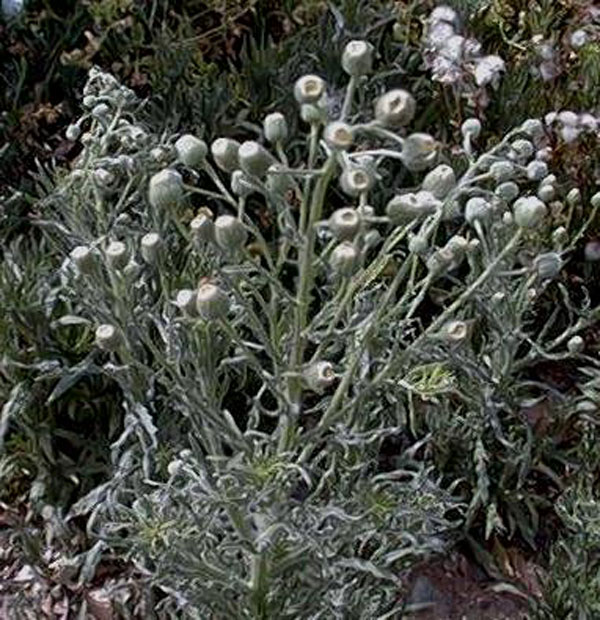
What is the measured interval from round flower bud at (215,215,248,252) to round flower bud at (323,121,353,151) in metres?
0.15

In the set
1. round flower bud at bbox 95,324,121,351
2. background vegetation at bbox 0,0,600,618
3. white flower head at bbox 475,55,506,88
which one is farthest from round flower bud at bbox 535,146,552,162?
round flower bud at bbox 95,324,121,351

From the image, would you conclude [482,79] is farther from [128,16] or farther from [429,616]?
[429,616]

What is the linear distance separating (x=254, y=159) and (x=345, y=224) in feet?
0.43

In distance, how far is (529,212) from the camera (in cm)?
156

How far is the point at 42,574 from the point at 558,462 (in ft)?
3.19

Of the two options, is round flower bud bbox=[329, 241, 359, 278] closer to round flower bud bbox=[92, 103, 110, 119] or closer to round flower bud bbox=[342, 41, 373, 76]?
round flower bud bbox=[342, 41, 373, 76]

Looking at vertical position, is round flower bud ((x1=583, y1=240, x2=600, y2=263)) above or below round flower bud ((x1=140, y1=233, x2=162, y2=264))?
below

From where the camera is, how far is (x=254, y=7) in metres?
3.21

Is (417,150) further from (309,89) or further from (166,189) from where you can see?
(166,189)

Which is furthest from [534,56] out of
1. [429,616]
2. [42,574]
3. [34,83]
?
[42,574]

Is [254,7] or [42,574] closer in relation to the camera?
[42,574]

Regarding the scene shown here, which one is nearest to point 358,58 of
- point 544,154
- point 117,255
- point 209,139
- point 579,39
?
point 117,255

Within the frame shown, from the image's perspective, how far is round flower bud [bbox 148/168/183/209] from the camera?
1.50m

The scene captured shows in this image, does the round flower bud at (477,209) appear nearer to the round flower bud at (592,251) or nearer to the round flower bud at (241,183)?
the round flower bud at (241,183)
